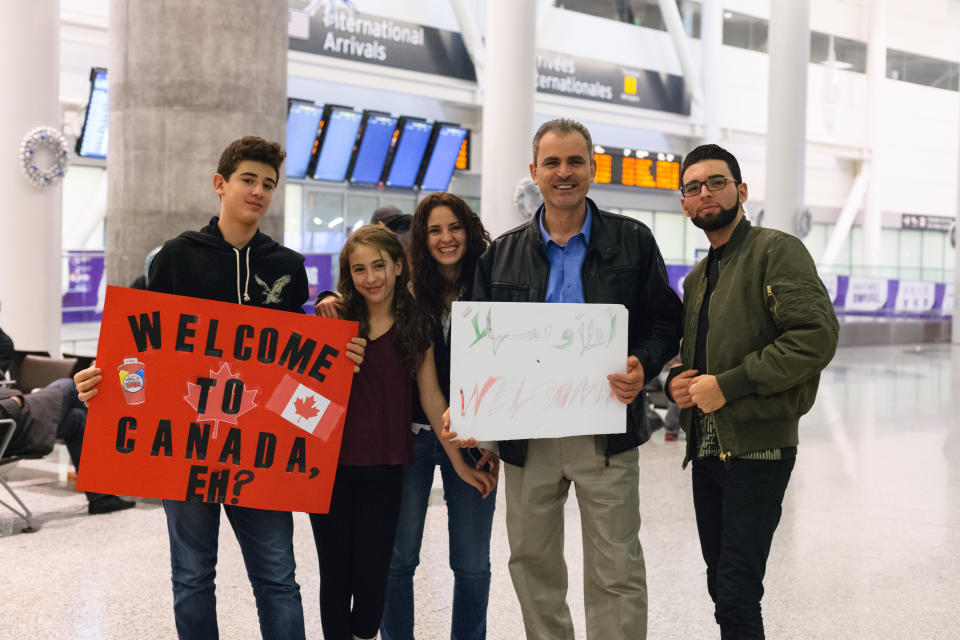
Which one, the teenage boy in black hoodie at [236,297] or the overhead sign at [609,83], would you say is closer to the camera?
the teenage boy in black hoodie at [236,297]

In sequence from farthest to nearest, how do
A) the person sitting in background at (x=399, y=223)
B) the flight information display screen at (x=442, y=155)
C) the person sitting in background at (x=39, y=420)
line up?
the flight information display screen at (x=442, y=155), the person sitting in background at (x=39, y=420), the person sitting in background at (x=399, y=223)

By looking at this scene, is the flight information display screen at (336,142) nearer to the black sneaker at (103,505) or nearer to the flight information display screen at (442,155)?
the flight information display screen at (442,155)

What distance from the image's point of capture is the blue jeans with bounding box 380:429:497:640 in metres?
3.45

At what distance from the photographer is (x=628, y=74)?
22312 mm

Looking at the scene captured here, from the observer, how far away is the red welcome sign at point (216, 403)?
313 centimetres

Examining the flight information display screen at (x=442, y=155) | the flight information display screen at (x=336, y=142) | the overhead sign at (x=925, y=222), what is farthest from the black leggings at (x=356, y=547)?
the overhead sign at (x=925, y=222)

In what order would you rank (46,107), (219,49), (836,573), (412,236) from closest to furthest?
(412,236) < (836,573) < (219,49) < (46,107)

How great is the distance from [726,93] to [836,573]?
20.7m

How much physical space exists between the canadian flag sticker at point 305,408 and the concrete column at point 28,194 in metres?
7.43

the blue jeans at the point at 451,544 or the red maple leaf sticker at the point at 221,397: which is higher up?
the red maple leaf sticker at the point at 221,397

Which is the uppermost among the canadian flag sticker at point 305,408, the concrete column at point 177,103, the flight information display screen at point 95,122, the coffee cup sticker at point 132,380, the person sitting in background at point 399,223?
the flight information display screen at point 95,122

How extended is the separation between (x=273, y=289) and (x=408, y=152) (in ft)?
49.4

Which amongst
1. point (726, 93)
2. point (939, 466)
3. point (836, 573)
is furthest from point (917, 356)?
point (836, 573)

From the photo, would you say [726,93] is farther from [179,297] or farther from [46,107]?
[179,297]
